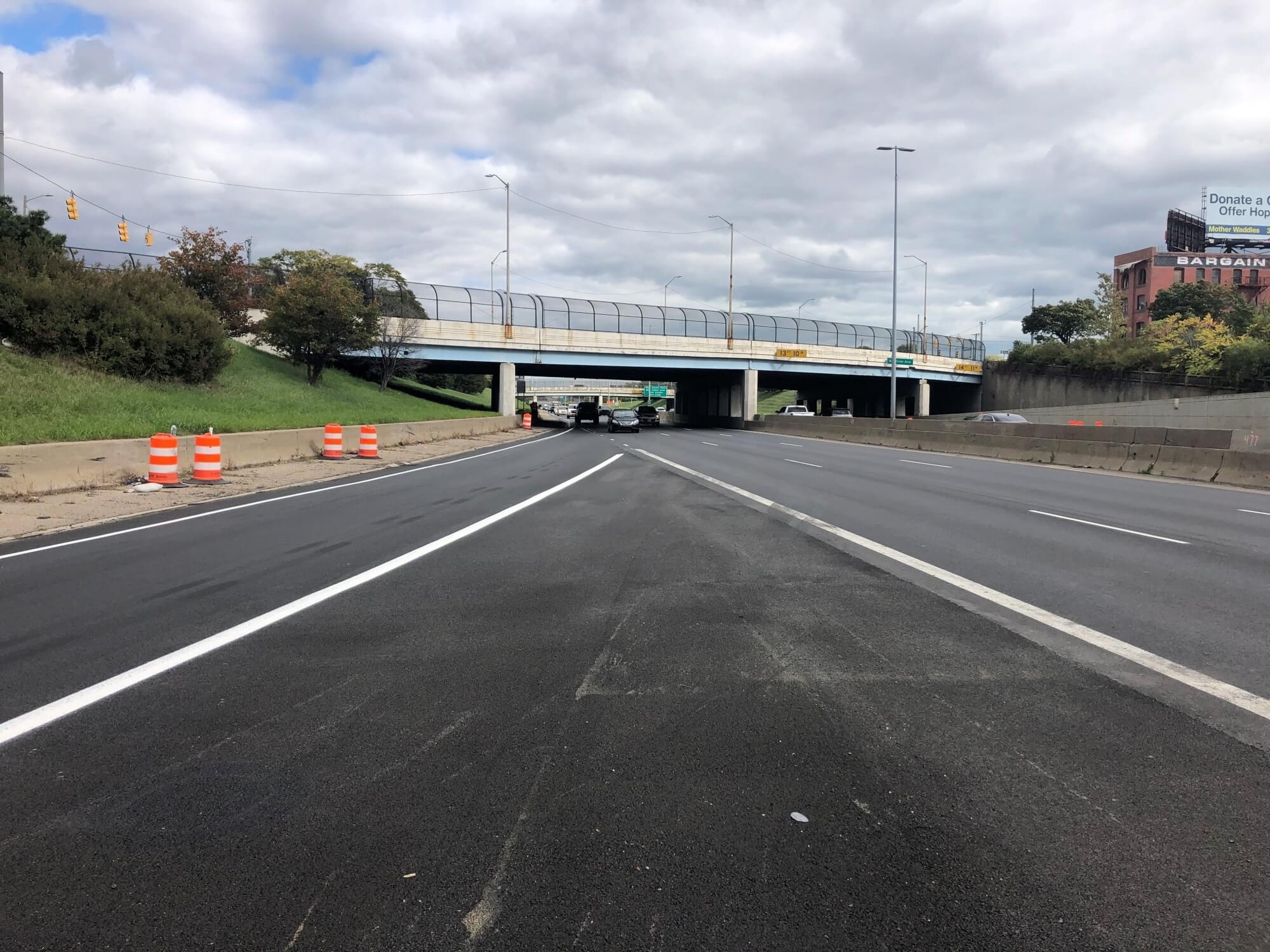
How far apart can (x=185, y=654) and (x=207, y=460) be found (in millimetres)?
12193

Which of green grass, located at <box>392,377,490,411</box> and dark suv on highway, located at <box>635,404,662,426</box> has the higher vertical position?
green grass, located at <box>392,377,490,411</box>

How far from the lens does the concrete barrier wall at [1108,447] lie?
18.6m

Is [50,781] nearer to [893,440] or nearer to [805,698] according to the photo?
[805,698]

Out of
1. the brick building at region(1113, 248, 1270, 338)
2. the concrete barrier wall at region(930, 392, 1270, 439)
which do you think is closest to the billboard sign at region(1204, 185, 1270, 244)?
the brick building at region(1113, 248, 1270, 338)

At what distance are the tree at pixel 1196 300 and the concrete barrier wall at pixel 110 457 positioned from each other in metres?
83.0

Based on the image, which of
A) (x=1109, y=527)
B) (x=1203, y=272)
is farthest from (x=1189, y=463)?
(x=1203, y=272)

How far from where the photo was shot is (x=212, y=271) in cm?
3875

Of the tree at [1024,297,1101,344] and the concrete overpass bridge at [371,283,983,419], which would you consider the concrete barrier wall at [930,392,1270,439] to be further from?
the tree at [1024,297,1101,344]

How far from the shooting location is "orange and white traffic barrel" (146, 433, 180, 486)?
15.1 m

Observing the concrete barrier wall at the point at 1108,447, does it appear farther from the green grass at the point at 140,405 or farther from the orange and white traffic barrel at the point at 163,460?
the green grass at the point at 140,405

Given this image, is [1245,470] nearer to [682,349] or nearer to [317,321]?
[317,321]

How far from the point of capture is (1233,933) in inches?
105

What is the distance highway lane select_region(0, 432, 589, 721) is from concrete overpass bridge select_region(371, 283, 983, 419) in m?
38.8

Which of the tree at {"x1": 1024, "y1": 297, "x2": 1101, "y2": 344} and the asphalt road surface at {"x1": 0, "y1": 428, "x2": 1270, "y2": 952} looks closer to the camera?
the asphalt road surface at {"x1": 0, "y1": 428, "x2": 1270, "y2": 952}
